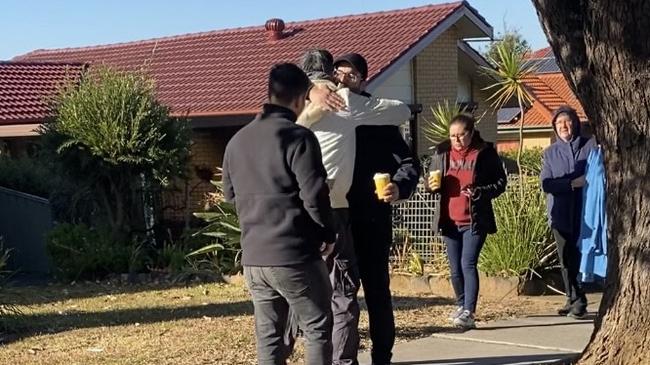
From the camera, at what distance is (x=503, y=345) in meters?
7.35

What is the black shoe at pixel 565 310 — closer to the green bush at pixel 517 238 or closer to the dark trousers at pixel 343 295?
the green bush at pixel 517 238

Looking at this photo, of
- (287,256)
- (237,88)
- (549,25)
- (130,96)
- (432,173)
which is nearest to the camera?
(287,256)

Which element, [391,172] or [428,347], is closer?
[391,172]

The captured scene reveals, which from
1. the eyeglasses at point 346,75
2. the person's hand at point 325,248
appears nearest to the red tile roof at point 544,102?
the eyeglasses at point 346,75

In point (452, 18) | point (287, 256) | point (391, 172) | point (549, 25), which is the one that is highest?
point (452, 18)

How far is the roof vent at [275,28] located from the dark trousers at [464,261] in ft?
53.5

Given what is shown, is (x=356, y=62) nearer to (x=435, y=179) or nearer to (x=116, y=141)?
(x=435, y=179)

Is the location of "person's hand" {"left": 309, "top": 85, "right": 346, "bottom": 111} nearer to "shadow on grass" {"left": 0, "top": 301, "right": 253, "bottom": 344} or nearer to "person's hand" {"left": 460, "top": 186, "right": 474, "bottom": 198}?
"person's hand" {"left": 460, "top": 186, "right": 474, "bottom": 198}

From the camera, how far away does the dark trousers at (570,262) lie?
8.61m

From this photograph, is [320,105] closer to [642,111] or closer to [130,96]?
[642,111]

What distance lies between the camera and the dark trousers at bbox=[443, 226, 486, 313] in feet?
26.0

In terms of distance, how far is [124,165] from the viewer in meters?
13.7

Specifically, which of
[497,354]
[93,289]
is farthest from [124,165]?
[497,354]

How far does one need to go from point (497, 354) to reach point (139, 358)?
2.42 metres
